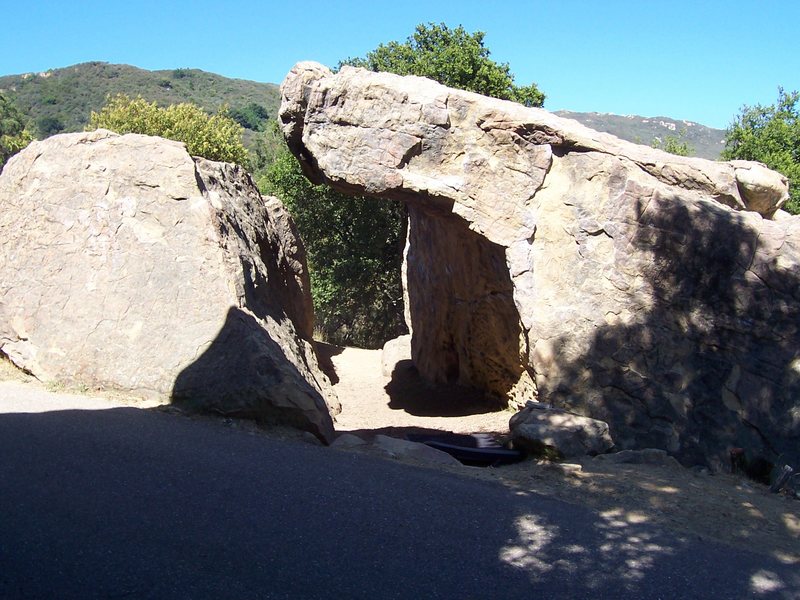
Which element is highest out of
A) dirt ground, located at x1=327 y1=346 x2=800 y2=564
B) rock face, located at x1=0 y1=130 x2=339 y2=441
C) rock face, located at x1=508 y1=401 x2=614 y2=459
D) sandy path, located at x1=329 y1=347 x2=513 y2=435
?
rock face, located at x1=0 y1=130 x2=339 y2=441

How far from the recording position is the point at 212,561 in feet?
12.2

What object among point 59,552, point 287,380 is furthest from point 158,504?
point 287,380

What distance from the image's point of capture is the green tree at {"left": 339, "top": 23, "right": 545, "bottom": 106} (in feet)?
66.7

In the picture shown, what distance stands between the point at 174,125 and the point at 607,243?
15.6 m

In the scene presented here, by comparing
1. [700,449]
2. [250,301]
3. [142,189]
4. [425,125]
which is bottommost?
[700,449]

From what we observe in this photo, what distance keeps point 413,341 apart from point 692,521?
1049 centimetres

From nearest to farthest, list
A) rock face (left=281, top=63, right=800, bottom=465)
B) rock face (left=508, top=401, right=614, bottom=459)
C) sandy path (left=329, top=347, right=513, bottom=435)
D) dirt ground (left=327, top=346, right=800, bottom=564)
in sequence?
1. dirt ground (left=327, top=346, right=800, bottom=564)
2. rock face (left=508, top=401, right=614, bottom=459)
3. rock face (left=281, top=63, right=800, bottom=465)
4. sandy path (left=329, top=347, right=513, bottom=435)

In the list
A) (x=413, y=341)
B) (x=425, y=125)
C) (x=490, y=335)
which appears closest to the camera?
(x=425, y=125)

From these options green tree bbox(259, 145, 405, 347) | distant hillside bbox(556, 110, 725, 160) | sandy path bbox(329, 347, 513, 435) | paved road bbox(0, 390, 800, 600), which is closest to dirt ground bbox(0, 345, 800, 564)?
paved road bbox(0, 390, 800, 600)

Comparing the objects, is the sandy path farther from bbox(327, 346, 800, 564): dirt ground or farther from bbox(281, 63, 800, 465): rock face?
bbox(327, 346, 800, 564): dirt ground

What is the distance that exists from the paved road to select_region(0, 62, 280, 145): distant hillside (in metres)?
52.2

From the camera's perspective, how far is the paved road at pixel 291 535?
142 inches

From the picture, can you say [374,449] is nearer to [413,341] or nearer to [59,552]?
[59,552]

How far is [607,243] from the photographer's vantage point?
9375 millimetres
